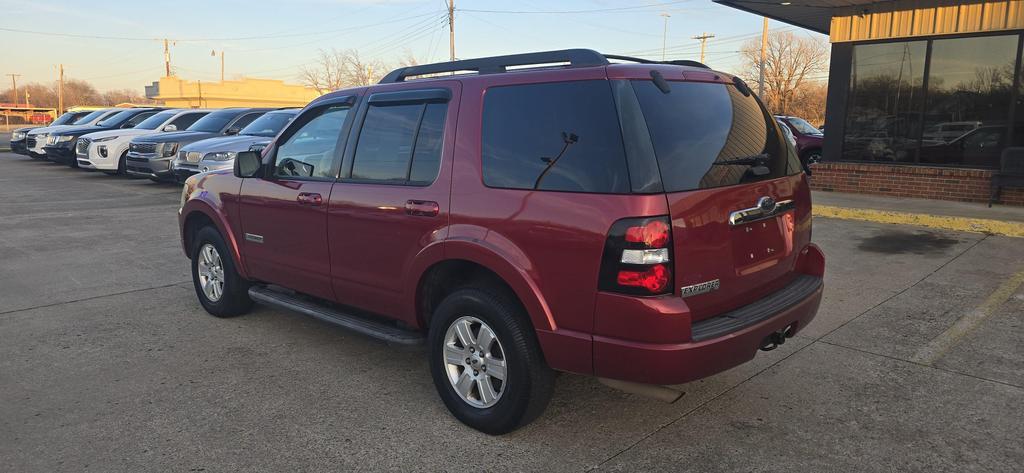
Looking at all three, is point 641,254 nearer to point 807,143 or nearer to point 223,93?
A: point 807,143

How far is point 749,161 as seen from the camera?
11.3ft

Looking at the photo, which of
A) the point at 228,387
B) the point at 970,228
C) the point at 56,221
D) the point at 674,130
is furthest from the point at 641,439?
the point at 56,221

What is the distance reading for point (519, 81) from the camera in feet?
11.4

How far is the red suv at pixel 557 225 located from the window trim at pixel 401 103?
0.01 meters

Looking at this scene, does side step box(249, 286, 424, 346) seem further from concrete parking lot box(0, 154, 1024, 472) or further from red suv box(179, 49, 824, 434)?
concrete parking lot box(0, 154, 1024, 472)

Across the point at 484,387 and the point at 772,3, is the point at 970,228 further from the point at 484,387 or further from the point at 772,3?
the point at 484,387

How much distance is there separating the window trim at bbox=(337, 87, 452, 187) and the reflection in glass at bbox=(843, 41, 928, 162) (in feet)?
34.5

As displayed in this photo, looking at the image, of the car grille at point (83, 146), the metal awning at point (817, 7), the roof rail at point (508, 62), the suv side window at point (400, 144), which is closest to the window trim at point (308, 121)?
the suv side window at point (400, 144)

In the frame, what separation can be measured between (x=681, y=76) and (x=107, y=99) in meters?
140

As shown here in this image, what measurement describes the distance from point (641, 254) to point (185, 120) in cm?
1689

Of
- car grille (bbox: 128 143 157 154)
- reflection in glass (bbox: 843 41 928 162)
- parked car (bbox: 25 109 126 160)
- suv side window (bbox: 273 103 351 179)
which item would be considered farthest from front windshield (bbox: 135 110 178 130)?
reflection in glass (bbox: 843 41 928 162)

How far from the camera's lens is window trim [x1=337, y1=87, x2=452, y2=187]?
12.3 feet

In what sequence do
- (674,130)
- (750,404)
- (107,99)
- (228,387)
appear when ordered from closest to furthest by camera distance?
1. (674,130)
2. (750,404)
3. (228,387)
4. (107,99)

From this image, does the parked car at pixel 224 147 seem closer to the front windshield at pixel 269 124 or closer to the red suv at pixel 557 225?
the front windshield at pixel 269 124
